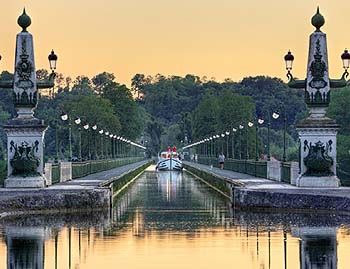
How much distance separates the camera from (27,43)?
4922cm

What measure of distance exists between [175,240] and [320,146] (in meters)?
19.0

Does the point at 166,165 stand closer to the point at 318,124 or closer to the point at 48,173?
the point at 48,173

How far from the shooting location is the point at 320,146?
4784cm

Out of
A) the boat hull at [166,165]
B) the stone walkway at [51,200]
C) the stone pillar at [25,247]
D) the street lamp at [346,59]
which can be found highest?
the street lamp at [346,59]

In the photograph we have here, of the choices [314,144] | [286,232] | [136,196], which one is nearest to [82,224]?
[286,232]

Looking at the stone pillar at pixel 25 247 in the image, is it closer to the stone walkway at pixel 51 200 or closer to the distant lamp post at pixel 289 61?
the stone walkway at pixel 51 200

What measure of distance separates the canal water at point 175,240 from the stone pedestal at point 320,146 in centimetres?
568

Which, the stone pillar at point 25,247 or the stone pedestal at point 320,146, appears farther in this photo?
the stone pedestal at point 320,146

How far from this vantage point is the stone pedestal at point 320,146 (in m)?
47.5

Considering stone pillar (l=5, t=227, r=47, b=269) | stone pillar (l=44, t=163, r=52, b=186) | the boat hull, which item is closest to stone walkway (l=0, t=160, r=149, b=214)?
stone pillar (l=44, t=163, r=52, b=186)

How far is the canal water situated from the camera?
25.0m

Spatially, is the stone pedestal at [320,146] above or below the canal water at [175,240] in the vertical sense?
above

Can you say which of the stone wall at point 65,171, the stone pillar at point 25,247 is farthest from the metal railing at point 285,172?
the stone pillar at point 25,247

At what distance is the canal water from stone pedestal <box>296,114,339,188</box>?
5.68 m
